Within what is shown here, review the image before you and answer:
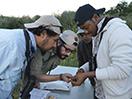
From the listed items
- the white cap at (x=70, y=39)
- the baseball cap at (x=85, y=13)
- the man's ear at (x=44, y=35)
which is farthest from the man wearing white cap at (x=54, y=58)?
the man's ear at (x=44, y=35)

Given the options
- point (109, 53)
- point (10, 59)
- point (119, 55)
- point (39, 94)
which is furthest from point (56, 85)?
point (10, 59)

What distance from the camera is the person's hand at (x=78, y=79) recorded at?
355cm

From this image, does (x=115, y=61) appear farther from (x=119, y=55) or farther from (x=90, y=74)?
(x=90, y=74)

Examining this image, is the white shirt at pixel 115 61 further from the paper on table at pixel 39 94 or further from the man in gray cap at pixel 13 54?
the man in gray cap at pixel 13 54

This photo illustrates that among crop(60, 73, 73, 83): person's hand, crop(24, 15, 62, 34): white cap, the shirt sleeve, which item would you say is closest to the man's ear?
crop(24, 15, 62, 34): white cap

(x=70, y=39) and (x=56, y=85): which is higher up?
(x=70, y=39)

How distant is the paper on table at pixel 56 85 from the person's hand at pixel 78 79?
2.4 inches

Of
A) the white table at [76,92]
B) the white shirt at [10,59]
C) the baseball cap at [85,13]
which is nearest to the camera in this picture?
the white shirt at [10,59]

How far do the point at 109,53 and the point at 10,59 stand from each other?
82 centimetres

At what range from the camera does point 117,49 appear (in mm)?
3143

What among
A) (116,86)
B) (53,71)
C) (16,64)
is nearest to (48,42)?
(16,64)

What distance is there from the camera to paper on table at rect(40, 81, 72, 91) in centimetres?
355

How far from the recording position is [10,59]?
9.30 feet

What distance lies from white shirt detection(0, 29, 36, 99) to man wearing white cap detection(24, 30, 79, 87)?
2.03 ft
